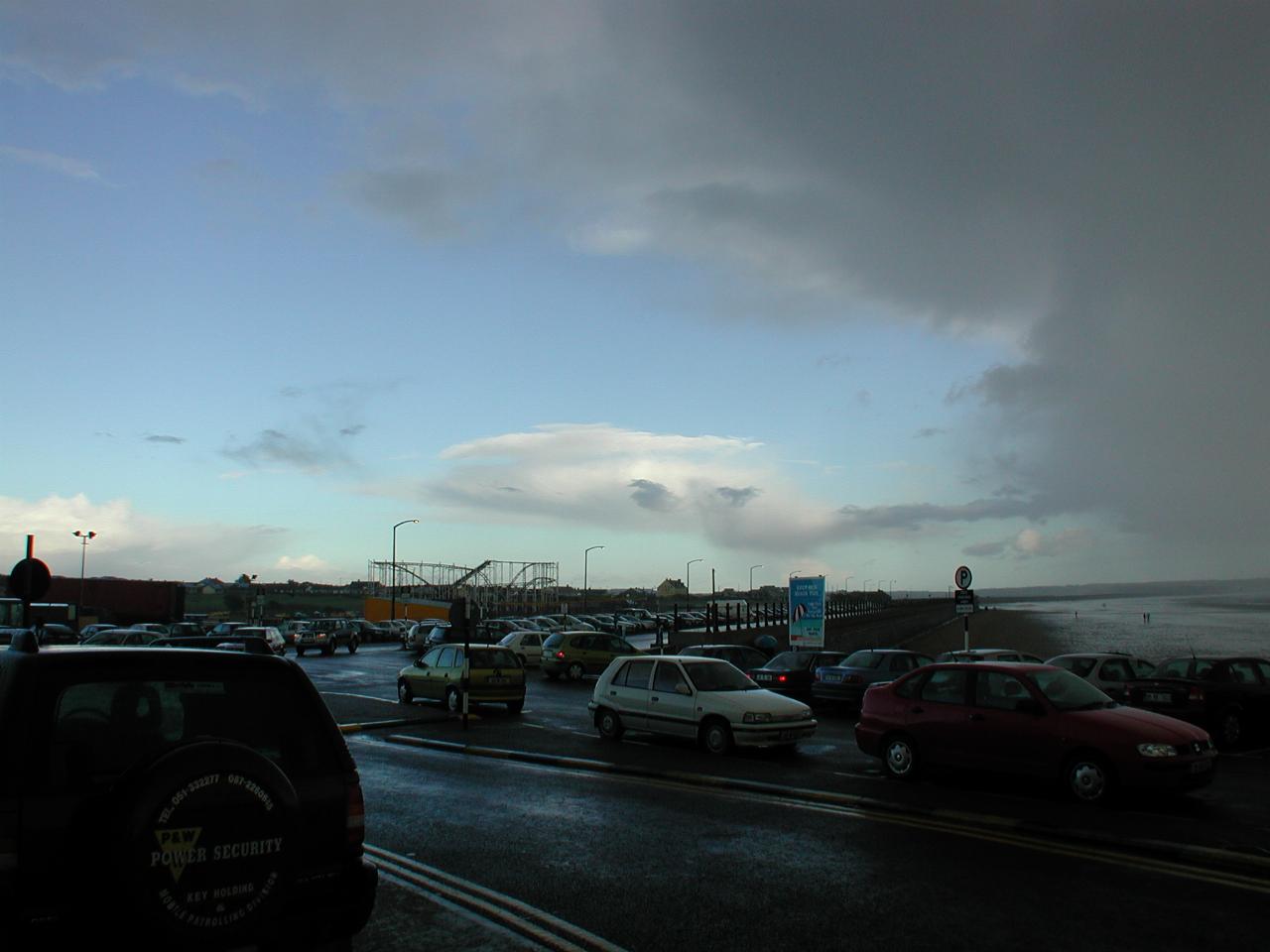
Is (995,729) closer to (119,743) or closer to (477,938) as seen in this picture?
(477,938)

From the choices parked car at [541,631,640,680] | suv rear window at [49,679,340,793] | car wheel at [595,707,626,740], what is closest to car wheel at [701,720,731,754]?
car wheel at [595,707,626,740]

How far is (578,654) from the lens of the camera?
32781 mm

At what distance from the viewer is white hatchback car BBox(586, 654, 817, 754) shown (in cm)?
1493

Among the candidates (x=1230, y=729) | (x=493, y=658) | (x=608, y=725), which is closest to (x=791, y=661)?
(x=493, y=658)

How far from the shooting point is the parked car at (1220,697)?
1692cm

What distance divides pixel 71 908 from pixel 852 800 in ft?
29.7

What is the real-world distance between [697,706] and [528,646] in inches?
996

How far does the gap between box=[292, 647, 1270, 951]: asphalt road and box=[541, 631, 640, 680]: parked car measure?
1831 cm

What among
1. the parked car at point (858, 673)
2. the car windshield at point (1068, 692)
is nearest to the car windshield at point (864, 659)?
the parked car at point (858, 673)

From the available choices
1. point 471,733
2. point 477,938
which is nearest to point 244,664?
point 477,938

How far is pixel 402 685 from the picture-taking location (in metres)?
23.6

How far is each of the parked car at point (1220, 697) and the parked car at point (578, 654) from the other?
18.4 meters

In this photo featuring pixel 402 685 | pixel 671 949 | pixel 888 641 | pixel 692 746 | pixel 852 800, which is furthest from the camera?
pixel 888 641

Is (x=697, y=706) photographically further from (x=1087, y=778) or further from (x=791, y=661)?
(x=791, y=661)
